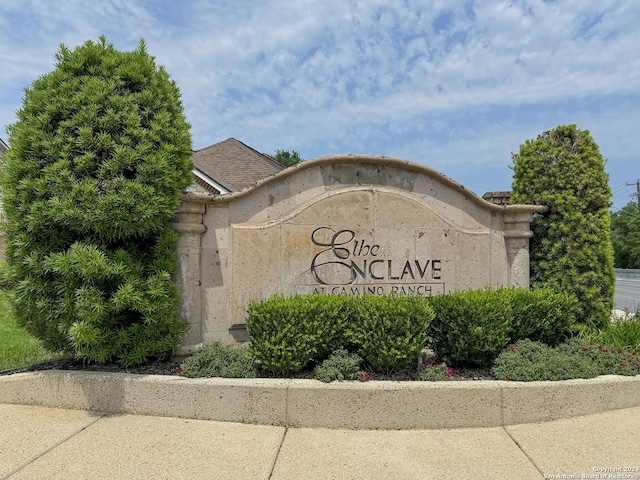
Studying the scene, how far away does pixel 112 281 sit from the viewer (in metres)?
4.11

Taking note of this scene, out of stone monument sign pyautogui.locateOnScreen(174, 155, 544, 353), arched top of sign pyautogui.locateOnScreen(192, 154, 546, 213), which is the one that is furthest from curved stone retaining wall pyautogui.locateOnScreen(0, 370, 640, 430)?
arched top of sign pyautogui.locateOnScreen(192, 154, 546, 213)

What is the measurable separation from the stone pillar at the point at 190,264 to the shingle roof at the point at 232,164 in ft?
28.4

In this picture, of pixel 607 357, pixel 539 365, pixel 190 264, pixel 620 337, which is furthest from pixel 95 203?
pixel 620 337

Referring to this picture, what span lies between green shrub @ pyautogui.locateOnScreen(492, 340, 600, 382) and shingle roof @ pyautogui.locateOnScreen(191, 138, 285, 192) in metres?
10.4

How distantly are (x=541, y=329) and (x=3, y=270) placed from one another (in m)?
5.97

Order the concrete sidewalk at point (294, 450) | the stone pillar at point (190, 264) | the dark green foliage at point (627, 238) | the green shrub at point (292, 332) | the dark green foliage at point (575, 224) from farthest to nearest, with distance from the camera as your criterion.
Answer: the dark green foliage at point (627, 238) → the dark green foliage at point (575, 224) → the stone pillar at point (190, 264) → the green shrub at point (292, 332) → the concrete sidewalk at point (294, 450)

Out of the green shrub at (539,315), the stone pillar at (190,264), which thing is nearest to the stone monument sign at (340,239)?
the stone pillar at (190,264)

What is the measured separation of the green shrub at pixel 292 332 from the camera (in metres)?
4.00

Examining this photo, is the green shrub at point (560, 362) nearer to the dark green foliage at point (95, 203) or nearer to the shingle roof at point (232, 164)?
the dark green foliage at point (95, 203)

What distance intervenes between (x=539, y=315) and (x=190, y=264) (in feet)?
13.4

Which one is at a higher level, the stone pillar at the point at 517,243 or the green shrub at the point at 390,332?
the stone pillar at the point at 517,243

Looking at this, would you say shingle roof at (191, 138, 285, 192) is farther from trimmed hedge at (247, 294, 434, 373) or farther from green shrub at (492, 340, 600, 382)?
green shrub at (492, 340, 600, 382)

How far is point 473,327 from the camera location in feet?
14.0

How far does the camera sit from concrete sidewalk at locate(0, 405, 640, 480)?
2.93 m
